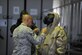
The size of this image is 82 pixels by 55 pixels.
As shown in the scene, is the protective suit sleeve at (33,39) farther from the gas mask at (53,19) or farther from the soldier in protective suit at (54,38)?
the gas mask at (53,19)

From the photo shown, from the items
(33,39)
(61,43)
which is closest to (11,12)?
(33,39)

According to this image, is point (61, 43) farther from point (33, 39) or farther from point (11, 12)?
point (11, 12)

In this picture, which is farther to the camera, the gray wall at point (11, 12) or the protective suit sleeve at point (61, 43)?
the gray wall at point (11, 12)

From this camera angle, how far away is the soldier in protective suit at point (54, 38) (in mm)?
3654

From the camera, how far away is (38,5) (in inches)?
343

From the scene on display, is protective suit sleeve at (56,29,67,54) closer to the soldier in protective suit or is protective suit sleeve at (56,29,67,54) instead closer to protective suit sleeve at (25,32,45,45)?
the soldier in protective suit

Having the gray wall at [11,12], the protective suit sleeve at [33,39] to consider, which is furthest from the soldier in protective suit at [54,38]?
the gray wall at [11,12]

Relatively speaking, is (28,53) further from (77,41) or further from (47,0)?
(47,0)

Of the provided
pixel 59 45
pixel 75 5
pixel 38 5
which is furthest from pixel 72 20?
→ pixel 38 5

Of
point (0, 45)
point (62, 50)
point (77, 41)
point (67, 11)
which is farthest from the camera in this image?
point (0, 45)

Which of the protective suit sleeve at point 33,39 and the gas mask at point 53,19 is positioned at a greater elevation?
the gas mask at point 53,19

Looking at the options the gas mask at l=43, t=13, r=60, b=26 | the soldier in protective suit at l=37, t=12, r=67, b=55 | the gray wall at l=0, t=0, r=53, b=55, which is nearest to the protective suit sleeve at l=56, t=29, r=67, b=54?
the soldier in protective suit at l=37, t=12, r=67, b=55

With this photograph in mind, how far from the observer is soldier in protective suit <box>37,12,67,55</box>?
3.65m

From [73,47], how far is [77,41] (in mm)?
170
